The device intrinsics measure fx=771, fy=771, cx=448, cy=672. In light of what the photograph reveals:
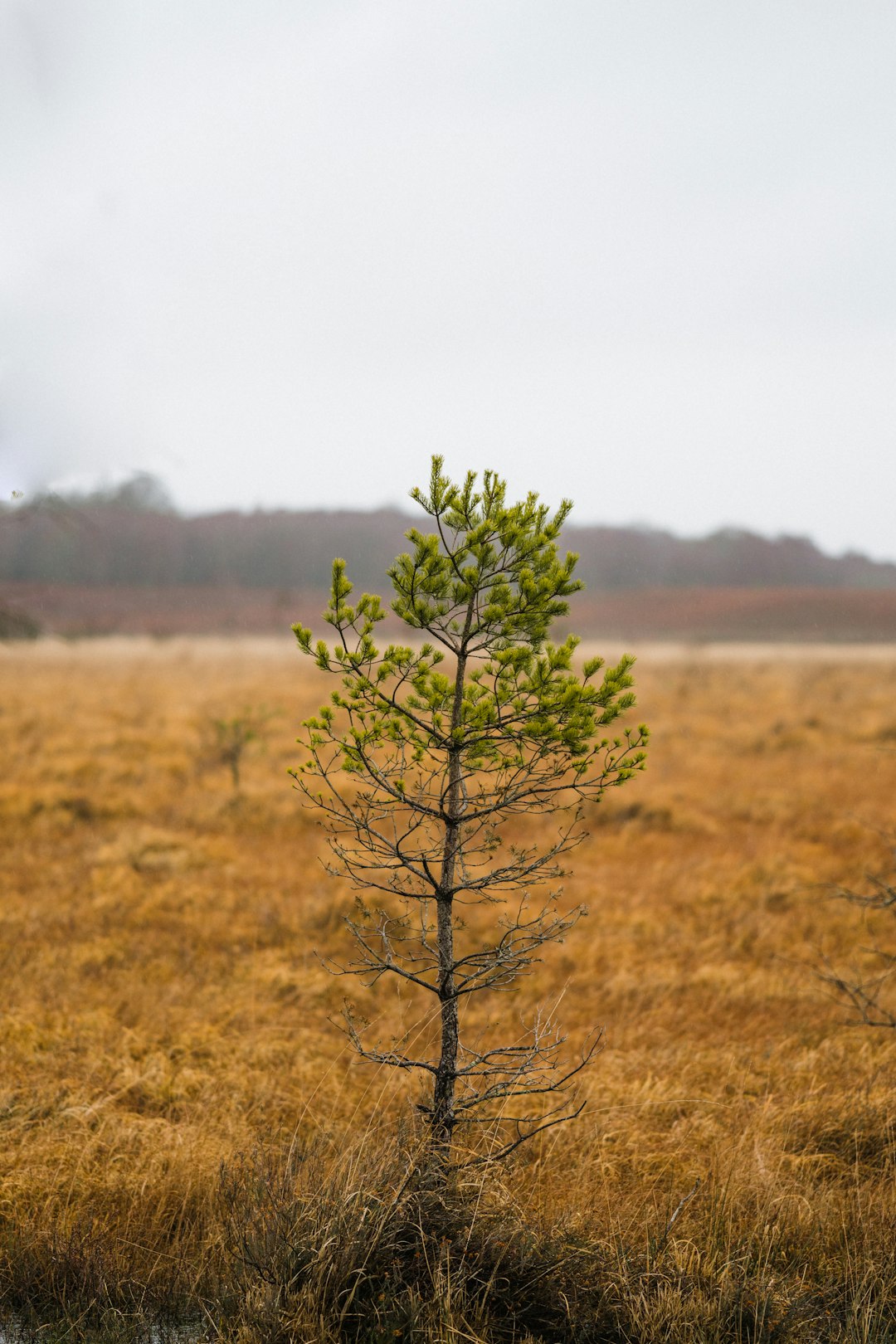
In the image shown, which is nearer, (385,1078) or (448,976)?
(448,976)

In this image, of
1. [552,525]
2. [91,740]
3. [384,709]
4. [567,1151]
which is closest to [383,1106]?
[567,1151]

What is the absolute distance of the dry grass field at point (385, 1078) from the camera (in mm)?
→ 3090

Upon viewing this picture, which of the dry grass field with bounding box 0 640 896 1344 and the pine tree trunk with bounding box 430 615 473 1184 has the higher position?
the pine tree trunk with bounding box 430 615 473 1184

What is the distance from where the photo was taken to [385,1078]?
16.1 feet

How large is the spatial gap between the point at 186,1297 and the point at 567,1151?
1.93 meters

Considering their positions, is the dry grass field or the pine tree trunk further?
the pine tree trunk

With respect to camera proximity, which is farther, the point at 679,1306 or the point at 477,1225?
the point at 477,1225

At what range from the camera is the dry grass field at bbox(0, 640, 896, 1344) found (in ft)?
10.1

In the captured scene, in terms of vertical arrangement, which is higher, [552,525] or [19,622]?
[552,525]

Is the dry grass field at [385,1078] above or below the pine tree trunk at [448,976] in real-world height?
below

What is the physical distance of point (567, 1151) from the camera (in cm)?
408

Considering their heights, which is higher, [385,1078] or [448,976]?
[448,976]

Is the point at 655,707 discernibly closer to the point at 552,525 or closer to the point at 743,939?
the point at 743,939

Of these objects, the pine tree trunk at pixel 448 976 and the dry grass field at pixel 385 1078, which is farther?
the pine tree trunk at pixel 448 976
